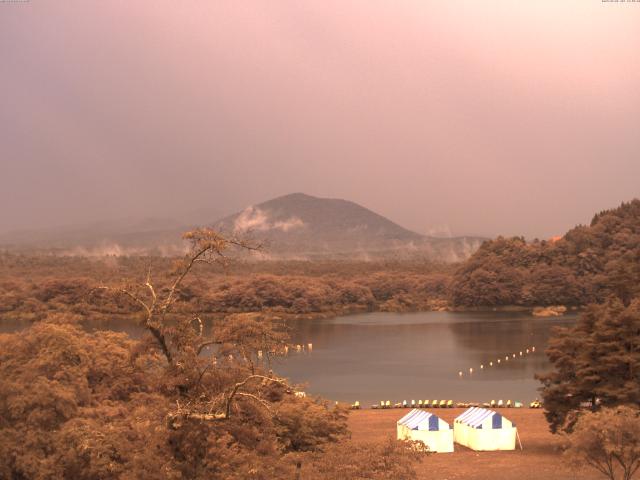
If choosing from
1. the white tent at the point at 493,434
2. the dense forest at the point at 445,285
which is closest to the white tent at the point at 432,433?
the white tent at the point at 493,434

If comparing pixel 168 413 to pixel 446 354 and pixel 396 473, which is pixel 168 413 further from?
pixel 446 354

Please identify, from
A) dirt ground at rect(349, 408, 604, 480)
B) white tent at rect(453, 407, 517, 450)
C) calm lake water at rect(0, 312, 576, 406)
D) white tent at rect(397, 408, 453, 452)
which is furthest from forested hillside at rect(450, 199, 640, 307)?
white tent at rect(397, 408, 453, 452)

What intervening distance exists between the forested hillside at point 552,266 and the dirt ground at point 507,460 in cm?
6843

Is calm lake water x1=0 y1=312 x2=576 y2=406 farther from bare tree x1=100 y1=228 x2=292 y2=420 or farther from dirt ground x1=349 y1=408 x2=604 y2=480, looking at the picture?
bare tree x1=100 y1=228 x2=292 y2=420

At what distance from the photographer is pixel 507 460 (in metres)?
23.4

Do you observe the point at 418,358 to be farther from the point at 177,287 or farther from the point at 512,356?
the point at 177,287

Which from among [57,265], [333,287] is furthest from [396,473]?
[57,265]

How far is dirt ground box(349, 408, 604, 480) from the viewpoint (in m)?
21.1

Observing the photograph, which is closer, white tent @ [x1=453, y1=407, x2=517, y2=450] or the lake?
white tent @ [x1=453, y1=407, x2=517, y2=450]

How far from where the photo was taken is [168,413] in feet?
36.2

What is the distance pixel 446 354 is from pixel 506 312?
41.0 meters

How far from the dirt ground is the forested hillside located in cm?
6843

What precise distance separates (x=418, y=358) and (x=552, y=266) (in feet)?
181

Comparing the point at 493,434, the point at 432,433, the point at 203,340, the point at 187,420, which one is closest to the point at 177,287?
the point at 203,340
